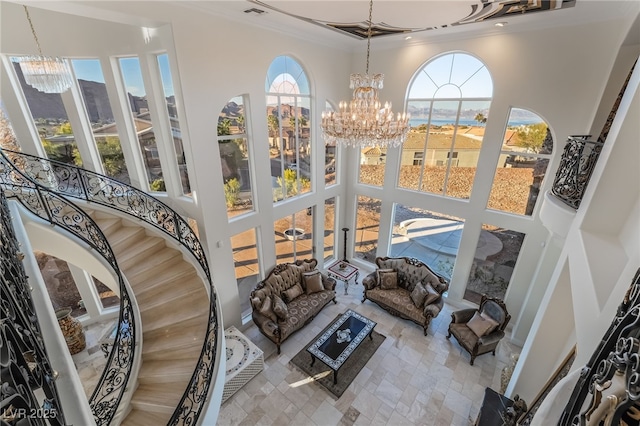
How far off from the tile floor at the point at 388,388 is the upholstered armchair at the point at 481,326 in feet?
1.26

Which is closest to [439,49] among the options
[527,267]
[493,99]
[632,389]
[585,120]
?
[493,99]

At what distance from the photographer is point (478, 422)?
4.21 meters

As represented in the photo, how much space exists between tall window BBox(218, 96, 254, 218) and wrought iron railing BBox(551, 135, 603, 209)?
18.1ft

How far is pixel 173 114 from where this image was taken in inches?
219

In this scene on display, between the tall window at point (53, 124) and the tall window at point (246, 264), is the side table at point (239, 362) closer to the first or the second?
the tall window at point (246, 264)

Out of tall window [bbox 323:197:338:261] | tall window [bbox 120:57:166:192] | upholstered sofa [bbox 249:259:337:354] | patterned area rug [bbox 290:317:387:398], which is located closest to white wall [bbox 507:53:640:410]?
patterned area rug [bbox 290:317:387:398]

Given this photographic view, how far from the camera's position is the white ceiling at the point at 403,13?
12.7 feet

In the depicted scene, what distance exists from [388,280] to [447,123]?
14.2 feet

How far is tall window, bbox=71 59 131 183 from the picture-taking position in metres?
5.64

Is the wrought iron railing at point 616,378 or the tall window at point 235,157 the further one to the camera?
the tall window at point 235,157

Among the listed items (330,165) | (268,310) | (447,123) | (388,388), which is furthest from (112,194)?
(447,123)

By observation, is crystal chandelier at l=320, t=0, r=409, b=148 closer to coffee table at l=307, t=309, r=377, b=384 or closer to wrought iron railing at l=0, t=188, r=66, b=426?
wrought iron railing at l=0, t=188, r=66, b=426

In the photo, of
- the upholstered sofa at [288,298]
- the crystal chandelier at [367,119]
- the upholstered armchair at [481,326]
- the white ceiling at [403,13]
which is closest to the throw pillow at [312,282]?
the upholstered sofa at [288,298]

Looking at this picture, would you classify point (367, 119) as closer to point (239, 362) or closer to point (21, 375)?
point (21, 375)
